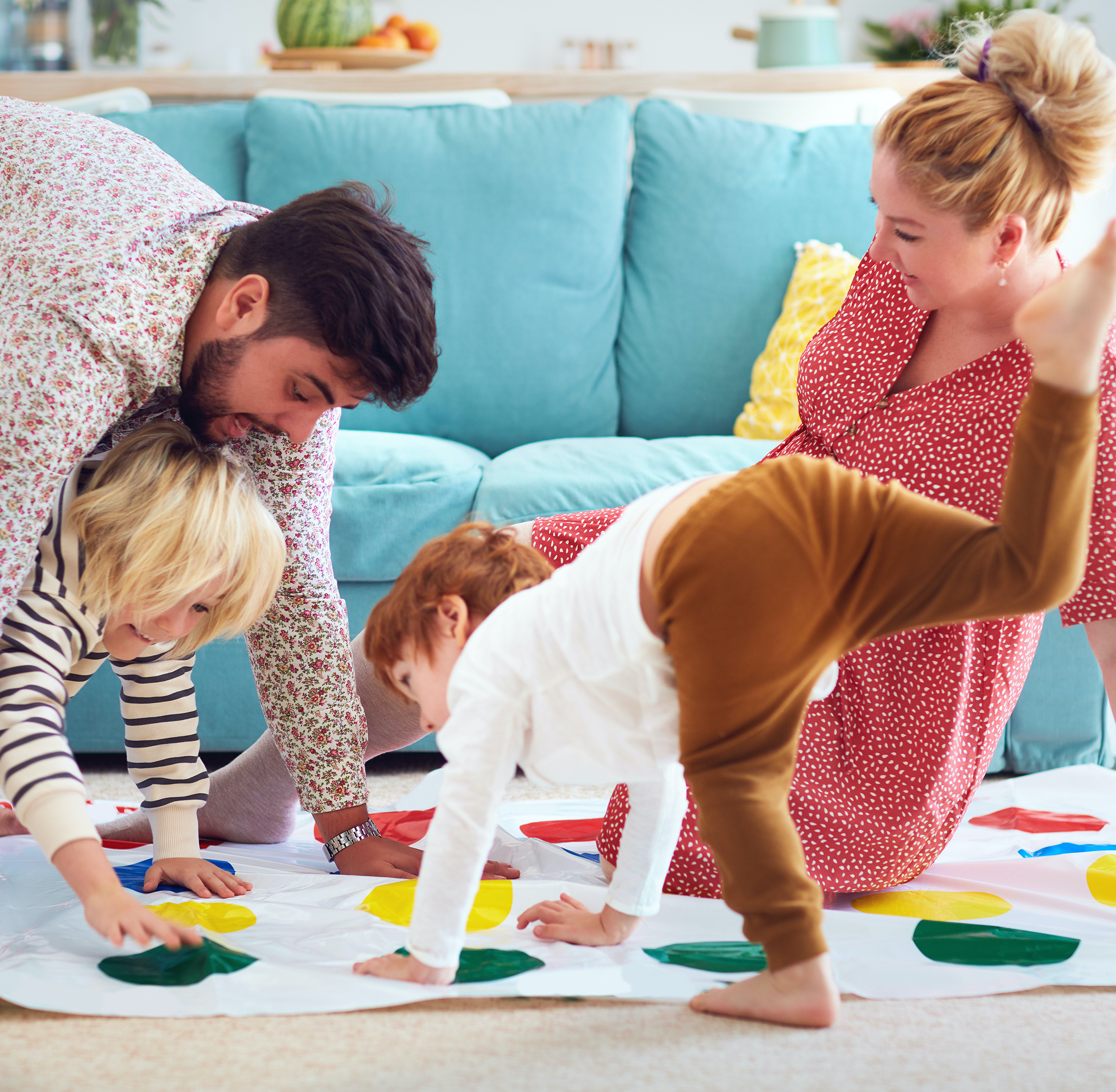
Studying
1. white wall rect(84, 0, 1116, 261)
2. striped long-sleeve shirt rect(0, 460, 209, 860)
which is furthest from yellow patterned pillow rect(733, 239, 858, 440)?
white wall rect(84, 0, 1116, 261)

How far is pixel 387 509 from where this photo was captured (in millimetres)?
1662

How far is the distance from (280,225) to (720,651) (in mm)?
614

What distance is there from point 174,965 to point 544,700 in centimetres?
42

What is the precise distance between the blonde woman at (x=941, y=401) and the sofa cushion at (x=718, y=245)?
2.76ft

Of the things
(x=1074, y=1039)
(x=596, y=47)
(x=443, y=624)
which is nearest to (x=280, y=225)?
(x=443, y=624)

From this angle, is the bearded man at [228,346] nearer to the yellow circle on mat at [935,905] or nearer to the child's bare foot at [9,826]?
the child's bare foot at [9,826]

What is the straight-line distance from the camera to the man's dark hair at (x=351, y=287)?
1.03m

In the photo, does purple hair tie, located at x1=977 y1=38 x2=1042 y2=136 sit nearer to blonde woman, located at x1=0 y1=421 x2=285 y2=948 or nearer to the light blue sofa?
blonde woman, located at x1=0 y1=421 x2=285 y2=948

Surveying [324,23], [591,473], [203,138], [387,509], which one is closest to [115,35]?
[324,23]

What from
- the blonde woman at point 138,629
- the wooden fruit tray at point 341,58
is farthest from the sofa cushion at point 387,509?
the wooden fruit tray at point 341,58

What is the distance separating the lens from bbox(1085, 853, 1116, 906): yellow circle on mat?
1.20 m

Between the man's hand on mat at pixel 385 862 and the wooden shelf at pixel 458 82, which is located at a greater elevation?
the wooden shelf at pixel 458 82

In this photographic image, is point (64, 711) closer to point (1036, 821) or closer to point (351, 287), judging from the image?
point (351, 287)

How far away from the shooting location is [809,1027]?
92 cm
